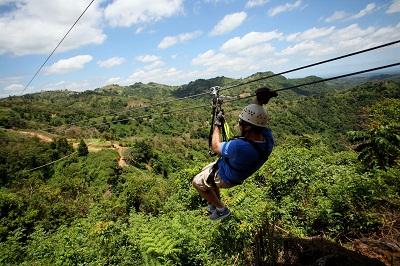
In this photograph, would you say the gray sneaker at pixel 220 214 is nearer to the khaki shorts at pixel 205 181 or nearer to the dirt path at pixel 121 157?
the khaki shorts at pixel 205 181

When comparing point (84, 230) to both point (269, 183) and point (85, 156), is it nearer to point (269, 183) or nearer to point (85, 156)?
point (269, 183)

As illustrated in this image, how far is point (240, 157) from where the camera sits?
346 centimetres

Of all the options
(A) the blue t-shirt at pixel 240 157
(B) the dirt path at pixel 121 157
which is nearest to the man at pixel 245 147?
(A) the blue t-shirt at pixel 240 157

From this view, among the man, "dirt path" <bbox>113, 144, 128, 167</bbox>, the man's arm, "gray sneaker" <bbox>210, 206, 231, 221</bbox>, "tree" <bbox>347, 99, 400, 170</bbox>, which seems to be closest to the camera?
the man

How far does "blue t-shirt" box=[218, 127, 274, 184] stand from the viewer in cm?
344

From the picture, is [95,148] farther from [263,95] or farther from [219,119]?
[263,95]

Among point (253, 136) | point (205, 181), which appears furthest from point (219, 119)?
point (205, 181)

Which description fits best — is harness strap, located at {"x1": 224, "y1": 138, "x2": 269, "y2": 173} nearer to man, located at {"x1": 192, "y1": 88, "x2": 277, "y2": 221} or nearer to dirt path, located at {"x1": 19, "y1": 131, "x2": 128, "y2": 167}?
man, located at {"x1": 192, "y1": 88, "x2": 277, "y2": 221}

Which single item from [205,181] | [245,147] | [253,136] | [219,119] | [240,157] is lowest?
[205,181]

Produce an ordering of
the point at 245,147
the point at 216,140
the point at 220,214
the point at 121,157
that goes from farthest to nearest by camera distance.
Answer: the point at 121,157, the point at 220,214, the point at 216,140, the point at 245,147

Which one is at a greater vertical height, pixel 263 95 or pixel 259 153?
pixel 263 95

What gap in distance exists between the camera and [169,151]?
91.8m

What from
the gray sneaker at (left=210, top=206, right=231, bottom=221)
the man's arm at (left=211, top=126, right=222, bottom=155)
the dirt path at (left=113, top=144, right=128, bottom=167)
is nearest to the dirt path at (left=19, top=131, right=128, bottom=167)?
the dirt path at (left=113, top=144, right=128, bottom=167)

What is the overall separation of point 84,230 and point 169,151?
82597 millimetres
